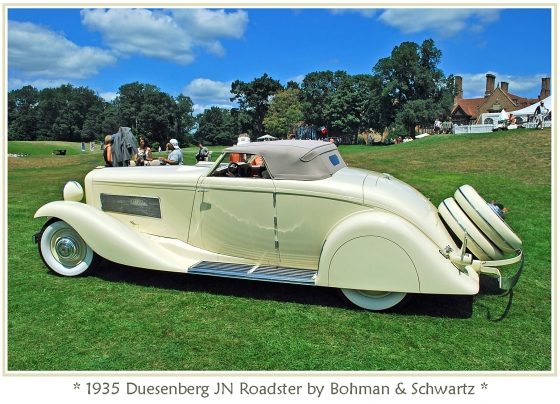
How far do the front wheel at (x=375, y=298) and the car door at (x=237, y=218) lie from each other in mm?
964

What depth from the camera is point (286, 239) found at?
4582 millimetres

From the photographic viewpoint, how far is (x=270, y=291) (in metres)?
4.93

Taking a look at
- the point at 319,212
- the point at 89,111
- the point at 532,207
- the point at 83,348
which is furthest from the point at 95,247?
the point at 89,111

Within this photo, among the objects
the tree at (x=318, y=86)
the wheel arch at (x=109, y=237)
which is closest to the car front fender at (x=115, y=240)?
the wheel arch at (x=109, y=237)

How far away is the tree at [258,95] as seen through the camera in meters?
79.0

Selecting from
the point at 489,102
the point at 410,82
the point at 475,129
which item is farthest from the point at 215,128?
the point at 475,129

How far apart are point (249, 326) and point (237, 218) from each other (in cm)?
130

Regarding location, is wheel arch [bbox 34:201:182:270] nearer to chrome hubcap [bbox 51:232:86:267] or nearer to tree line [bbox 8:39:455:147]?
chrome hubcap [bbox 51:232:86:267]

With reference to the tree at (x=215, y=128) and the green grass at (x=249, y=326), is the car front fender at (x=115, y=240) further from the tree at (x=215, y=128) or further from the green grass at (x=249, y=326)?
the tree at (x=215, y=128)

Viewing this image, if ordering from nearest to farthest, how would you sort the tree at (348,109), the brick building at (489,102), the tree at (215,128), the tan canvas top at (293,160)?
1. the tan canvas top at (293,160)
2. the tree at (348,109)
3. the brick building at (489,102)
4. the tree at (215,128)

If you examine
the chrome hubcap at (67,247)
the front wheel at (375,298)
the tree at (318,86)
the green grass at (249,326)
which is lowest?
the green grass at (249,326)

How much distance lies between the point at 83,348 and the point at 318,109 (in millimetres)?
66318

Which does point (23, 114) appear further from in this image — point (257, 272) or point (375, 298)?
point (375, 298)

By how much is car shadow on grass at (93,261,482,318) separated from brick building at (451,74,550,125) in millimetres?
63493
